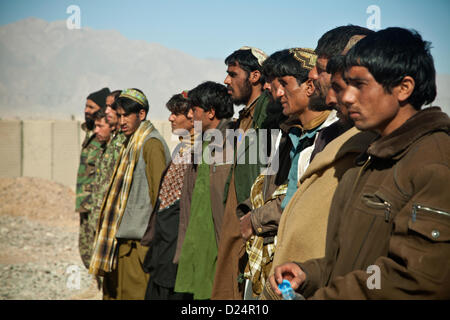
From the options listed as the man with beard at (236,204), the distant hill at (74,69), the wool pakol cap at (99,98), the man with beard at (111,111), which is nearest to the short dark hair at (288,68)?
the man with beard at (236,204)

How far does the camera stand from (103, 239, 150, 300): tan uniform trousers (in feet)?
17.6

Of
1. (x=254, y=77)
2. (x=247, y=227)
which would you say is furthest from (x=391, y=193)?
(x=254, y=77)

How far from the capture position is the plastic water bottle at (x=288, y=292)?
6.45 feet

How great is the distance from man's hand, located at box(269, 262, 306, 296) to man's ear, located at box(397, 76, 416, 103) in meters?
0.73

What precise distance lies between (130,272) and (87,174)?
6.49 feet

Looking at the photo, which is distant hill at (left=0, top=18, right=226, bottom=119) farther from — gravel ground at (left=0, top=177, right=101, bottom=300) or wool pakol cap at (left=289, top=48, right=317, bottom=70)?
wool pakol cap at (left=289, top=48, right=317, bottom=70)

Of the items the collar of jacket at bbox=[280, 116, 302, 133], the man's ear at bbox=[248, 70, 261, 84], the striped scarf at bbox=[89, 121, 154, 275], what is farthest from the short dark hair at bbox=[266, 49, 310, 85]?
the striped scarf at bbox=[89, 121, 154, 275]

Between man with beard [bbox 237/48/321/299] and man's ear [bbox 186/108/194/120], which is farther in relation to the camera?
man's ear [bbox 186/108/194/120]

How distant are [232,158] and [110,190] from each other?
1722 mm

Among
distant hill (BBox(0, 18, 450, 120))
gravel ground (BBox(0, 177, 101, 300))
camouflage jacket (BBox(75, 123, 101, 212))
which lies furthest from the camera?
distant hill (BBox(0, 18, 450, 120))

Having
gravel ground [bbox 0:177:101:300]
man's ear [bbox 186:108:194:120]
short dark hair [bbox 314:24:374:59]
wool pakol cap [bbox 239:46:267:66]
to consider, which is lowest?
gravel ground [bbox 0:177:101:300]

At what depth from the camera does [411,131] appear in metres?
1.76

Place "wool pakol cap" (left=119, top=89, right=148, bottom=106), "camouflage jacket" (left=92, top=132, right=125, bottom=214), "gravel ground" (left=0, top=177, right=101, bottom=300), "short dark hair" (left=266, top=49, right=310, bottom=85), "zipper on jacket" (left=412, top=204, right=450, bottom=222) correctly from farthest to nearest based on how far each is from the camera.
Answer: "gravel ground" (left=0, top=177, right=101, bottom=300) → "camouflage jacket" (left=92, top=132, right=125, bottom=214) → "wool pakol cap" (left=119, top=89, right=148, bottom=106) → "short dark hair" (left=266, top=49, right=310, bottom=85) → "zipper on jacket" (left=412, top=204, right=450, bottom=222)

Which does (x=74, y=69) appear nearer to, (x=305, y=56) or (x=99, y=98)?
(x=99, y=98)
